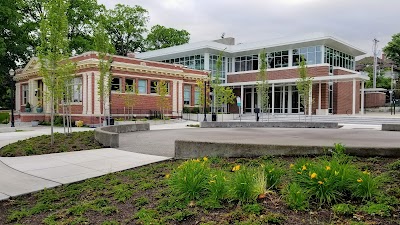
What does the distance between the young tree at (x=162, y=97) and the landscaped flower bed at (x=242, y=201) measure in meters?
27.3

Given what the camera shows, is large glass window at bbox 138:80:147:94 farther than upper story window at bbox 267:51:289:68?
No

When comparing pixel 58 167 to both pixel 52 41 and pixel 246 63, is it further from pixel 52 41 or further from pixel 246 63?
pixel 246 63

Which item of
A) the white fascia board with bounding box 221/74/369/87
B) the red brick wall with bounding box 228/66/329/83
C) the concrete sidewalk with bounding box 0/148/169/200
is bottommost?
the concrete sidewalk with bounding box 0/148/169/200

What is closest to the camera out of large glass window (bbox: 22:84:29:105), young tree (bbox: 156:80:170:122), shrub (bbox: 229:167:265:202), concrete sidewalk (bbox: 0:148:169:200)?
shrub (bbox: 229:167:265:202)

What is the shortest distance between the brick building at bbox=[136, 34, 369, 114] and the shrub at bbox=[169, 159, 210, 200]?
3295 cm

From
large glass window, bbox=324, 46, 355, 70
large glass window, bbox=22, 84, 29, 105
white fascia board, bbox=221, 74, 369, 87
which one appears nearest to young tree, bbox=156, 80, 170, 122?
white fascia board, bbox=221, 74, 369, 87

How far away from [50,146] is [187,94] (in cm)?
2845

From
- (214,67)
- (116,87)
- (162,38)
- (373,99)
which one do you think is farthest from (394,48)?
(116,87)

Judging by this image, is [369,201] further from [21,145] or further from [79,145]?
[21,145]

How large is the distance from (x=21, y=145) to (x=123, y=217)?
9.33 m

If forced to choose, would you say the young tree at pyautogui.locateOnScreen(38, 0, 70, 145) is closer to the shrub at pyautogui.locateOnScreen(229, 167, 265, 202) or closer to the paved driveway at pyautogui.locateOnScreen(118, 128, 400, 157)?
the paved driveway at pyautogui.locateOnScreen(118, 128, 400, 157)

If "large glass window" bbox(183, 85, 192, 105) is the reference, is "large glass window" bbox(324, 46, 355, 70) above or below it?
above

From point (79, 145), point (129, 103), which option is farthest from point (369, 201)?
point (129, 103)

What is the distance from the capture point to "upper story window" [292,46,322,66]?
39.2 metres
